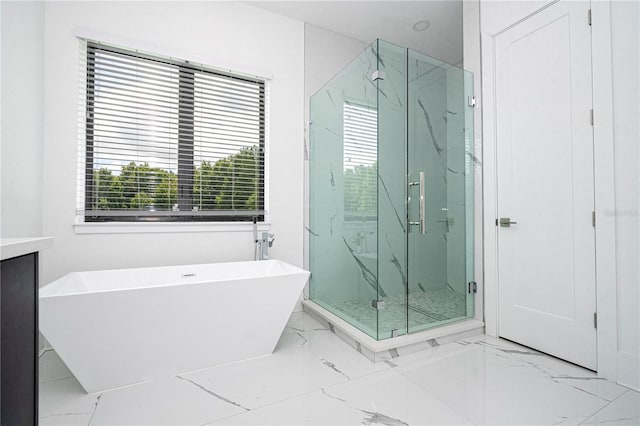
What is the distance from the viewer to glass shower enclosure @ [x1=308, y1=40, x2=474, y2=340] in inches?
88.0

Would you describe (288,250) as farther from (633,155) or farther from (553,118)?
(633,155)

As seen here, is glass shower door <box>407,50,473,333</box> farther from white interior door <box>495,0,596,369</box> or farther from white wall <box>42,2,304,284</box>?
white wall <box>42,2,304,284</box>

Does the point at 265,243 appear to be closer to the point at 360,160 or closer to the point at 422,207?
the point at 360,160

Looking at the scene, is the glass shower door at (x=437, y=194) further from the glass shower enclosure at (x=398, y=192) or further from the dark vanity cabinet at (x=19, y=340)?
the dark vanity cabinet at (x=19, y=340)

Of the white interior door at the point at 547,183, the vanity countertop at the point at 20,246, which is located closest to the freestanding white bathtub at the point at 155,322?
the vanity countertop at the point at 20,246

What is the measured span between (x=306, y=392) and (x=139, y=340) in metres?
0.91

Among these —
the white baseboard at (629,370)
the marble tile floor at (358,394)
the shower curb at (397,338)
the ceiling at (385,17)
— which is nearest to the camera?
the marble tile floor at (358,394)

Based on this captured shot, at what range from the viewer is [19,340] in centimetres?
79

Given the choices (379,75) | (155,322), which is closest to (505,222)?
(379,75)

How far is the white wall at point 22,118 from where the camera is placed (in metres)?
1.75

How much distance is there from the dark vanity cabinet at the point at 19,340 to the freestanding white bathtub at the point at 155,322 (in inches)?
29.6

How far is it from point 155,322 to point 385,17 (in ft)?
10.3

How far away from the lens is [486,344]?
2.29 metres

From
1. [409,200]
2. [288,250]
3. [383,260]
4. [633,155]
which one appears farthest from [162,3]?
[633,155]
